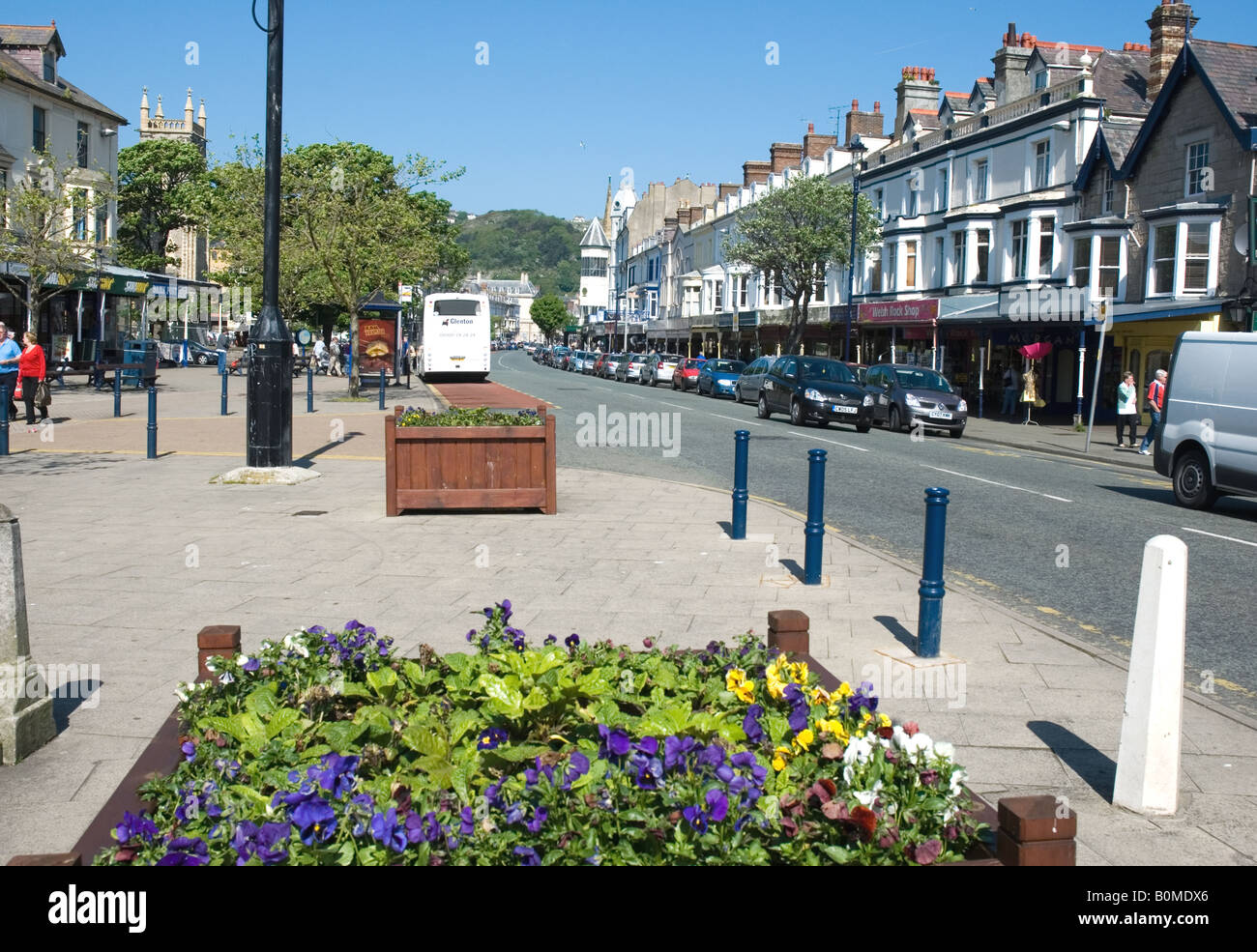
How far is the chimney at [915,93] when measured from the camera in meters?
49.8

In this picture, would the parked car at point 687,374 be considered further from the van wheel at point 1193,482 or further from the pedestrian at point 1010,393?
the van wheel at point 1193,482

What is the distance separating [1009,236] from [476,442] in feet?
102

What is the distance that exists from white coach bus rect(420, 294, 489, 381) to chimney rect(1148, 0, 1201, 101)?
2532cm

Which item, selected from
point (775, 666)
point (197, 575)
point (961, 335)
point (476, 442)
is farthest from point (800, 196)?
point (775, 666)

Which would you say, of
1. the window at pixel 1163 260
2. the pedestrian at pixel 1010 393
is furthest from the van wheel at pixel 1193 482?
the pedestrian at pixel 1010 393

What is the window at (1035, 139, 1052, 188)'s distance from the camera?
37.2 metres

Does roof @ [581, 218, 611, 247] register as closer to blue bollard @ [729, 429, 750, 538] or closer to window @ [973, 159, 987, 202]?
window @ [973, 159, 987, 202]

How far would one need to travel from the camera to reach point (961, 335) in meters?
37.8

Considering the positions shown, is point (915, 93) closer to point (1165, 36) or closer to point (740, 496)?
point (1165, 36)

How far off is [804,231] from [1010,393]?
47.9 ft

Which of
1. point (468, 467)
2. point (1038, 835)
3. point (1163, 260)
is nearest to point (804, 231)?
point (1163, 260)

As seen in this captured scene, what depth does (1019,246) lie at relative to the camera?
38.0m

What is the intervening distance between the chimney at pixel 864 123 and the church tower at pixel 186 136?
167 ft

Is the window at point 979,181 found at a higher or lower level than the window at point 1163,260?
higher
